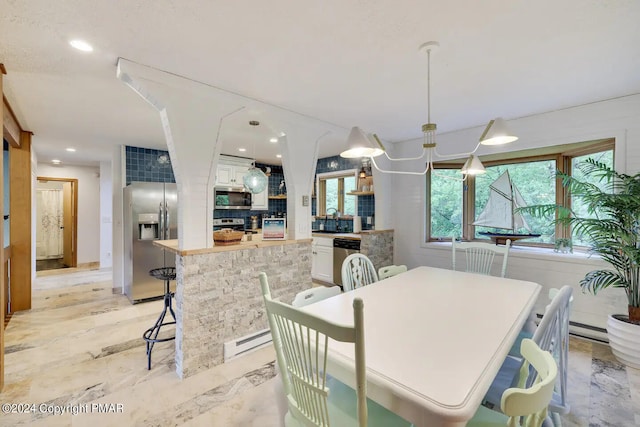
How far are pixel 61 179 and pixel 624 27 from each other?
859 cm

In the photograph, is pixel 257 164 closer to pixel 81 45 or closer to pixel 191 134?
pixel 191 134

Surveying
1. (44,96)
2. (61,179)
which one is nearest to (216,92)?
(44,96)

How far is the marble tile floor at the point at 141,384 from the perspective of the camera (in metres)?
1.84

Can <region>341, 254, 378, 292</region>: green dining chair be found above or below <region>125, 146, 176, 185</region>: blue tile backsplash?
below

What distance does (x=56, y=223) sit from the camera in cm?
678

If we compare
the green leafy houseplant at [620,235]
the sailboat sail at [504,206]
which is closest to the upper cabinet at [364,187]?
the sailboat sail at [504,206]

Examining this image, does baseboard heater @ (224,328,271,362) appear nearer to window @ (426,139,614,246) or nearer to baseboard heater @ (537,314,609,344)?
window @ (426,139,614,246)

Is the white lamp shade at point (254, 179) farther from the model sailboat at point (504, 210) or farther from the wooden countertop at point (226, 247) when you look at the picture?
the model sailboat at point (504, 210)

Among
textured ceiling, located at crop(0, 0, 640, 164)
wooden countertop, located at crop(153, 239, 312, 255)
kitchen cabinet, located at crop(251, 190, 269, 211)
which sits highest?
textured ceiling, located at crop(0, 0, 640, 164)

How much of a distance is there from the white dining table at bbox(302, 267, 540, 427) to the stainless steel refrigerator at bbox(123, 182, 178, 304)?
341 centimetres

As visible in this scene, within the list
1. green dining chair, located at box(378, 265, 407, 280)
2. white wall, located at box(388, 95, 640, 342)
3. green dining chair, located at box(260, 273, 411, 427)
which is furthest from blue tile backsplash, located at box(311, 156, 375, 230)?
green dining chair, located at box(260, 273, 411, 427)

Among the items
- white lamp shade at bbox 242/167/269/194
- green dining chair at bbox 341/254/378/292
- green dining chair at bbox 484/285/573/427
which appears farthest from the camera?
white lamp shade at bbox 242/167/269/194

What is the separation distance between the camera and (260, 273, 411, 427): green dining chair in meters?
0.88

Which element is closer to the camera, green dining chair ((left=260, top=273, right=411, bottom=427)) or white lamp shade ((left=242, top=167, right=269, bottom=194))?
green dining chair ((left=260, top=273, right=411, bottom=427))
